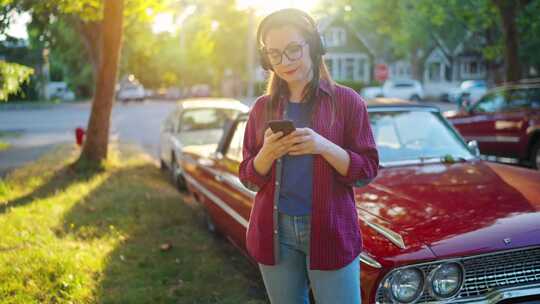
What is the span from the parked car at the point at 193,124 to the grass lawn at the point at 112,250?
3.41 feet

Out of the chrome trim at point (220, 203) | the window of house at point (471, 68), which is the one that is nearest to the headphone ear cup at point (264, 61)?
the chrome trim at point (220, 203)

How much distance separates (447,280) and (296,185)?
3.72ft

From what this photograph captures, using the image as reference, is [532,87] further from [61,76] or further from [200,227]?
[61,76]

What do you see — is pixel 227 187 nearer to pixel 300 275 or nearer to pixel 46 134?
pixel 300 275

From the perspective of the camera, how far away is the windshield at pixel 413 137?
181 inches

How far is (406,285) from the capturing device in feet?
9.09

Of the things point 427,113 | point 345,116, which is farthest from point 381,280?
point 427,113

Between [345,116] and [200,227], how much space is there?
14.2 feet

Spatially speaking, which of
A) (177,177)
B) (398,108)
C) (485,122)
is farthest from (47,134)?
(398,108)

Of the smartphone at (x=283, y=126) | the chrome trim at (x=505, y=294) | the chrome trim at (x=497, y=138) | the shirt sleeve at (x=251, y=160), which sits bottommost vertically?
the chrome trim at (x=497, y=138)

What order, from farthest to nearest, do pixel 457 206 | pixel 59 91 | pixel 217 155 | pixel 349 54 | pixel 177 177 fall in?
1. pixel 349 54
2. pixel 59 91
3. pixel 177 177
4. pixel 217 155
5. pixel 457 206

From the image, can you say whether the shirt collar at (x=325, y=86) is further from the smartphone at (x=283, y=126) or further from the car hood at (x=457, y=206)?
the car hood at (x=457, y=206)

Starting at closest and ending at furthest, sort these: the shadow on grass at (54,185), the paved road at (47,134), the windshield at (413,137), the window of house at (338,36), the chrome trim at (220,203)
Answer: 1. the chrome trim at (220,203)
2. the windshield at (413,137)
3. the shadow on grass at (54,185)
4. the paved road at (47,134)
5. the window of house at (338,36)

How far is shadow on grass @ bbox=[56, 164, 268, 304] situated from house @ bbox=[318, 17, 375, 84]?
43.7 metres
